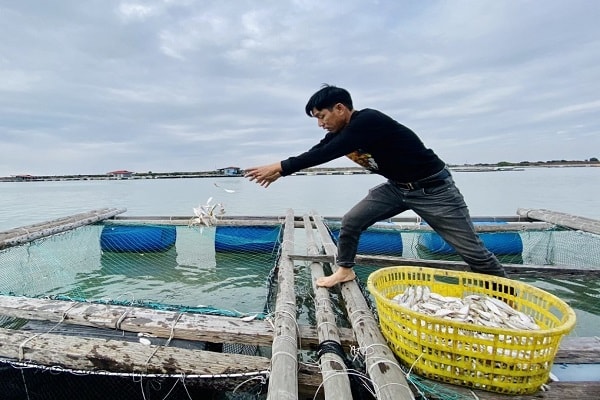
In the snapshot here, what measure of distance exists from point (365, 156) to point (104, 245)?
7839mm

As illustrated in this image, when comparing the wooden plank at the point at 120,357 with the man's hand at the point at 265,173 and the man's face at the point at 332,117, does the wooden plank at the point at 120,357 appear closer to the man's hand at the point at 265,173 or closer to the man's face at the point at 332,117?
the man's hand at the point at 265,173

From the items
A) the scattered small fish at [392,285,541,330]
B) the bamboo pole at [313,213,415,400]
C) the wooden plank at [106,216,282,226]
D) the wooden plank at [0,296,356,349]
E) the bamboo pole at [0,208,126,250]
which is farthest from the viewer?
the wooden plank at [106,216,282,226]

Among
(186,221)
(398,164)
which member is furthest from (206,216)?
(398,164)

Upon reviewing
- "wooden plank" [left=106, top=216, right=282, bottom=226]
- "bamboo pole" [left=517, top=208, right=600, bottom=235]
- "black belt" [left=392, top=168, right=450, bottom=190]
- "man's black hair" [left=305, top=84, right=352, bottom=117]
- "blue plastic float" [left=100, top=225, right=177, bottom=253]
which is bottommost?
"blue plastic float" [left=100, top=225, right=177, bottom=253]

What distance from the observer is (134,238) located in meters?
8.12

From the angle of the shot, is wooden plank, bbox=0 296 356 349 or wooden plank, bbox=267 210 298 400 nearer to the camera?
wooden plank, bbox=267 210 298 400

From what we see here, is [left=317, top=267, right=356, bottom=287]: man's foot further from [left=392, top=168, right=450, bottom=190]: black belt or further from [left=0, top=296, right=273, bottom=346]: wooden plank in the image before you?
[left=392, top=168, right=450, bottom=190]: black belt

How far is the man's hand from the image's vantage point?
8.39 ft

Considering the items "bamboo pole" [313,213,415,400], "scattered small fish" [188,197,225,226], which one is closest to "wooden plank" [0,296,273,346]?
"bamboo pole" [313,213,415,400]

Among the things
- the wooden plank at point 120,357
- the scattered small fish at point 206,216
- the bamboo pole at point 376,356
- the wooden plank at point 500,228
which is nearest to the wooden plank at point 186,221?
the scattered small fish at point 206,216

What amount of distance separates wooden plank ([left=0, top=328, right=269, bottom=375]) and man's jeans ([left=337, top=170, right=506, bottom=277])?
1.37 meters

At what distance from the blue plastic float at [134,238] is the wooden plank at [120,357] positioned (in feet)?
19.4

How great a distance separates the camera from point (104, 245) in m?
8.28

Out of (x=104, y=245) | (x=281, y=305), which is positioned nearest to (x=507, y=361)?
(x=281, y=305)
